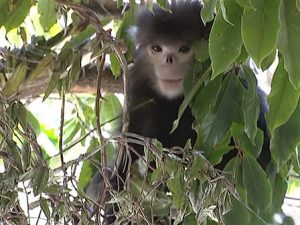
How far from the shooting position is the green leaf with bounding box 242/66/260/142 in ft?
2.95

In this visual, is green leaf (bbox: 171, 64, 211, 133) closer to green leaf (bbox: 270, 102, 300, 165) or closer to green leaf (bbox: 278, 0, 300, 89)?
green leaf (bbox: 270, 102, 300, 165)

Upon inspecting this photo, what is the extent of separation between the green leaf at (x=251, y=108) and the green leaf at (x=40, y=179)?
0.26 meters

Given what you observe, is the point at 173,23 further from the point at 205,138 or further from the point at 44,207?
the point at 44,207

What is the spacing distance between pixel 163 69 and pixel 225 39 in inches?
26.7

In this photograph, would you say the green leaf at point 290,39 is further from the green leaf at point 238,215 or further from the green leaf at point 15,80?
the green leaf at point 15,80

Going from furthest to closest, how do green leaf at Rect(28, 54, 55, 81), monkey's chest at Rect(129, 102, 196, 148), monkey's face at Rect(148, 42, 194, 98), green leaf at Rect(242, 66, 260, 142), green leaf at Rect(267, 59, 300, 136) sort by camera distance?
monkey's chest at Rect(129, 102, 196, 148) → monkey's face at Rect(148, 42, 194, 98) → green leaf at Rect(28, 54, 55, 81) → green leaf at Rect(242, 66, 260, 142) → green leaf at Rect(267, 59, 300, 136)

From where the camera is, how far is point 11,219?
0.94 metres

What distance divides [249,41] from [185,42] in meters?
0.77

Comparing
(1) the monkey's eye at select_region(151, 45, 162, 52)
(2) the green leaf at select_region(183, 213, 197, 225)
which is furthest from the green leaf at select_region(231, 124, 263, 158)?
(1) the monkey's eye at select_region(151, 45, 162, 52)

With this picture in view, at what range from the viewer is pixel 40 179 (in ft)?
2.82

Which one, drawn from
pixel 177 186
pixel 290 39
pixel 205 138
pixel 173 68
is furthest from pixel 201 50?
pixel 290 39

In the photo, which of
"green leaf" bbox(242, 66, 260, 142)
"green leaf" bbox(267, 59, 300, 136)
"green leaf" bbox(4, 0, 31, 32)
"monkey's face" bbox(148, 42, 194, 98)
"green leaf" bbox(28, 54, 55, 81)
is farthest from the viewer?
"monkey's face" bbox(148, 42, 194, 98)

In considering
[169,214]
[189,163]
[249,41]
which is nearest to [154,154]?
[189,163]

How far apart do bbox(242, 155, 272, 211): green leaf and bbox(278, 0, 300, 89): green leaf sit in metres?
0.25
